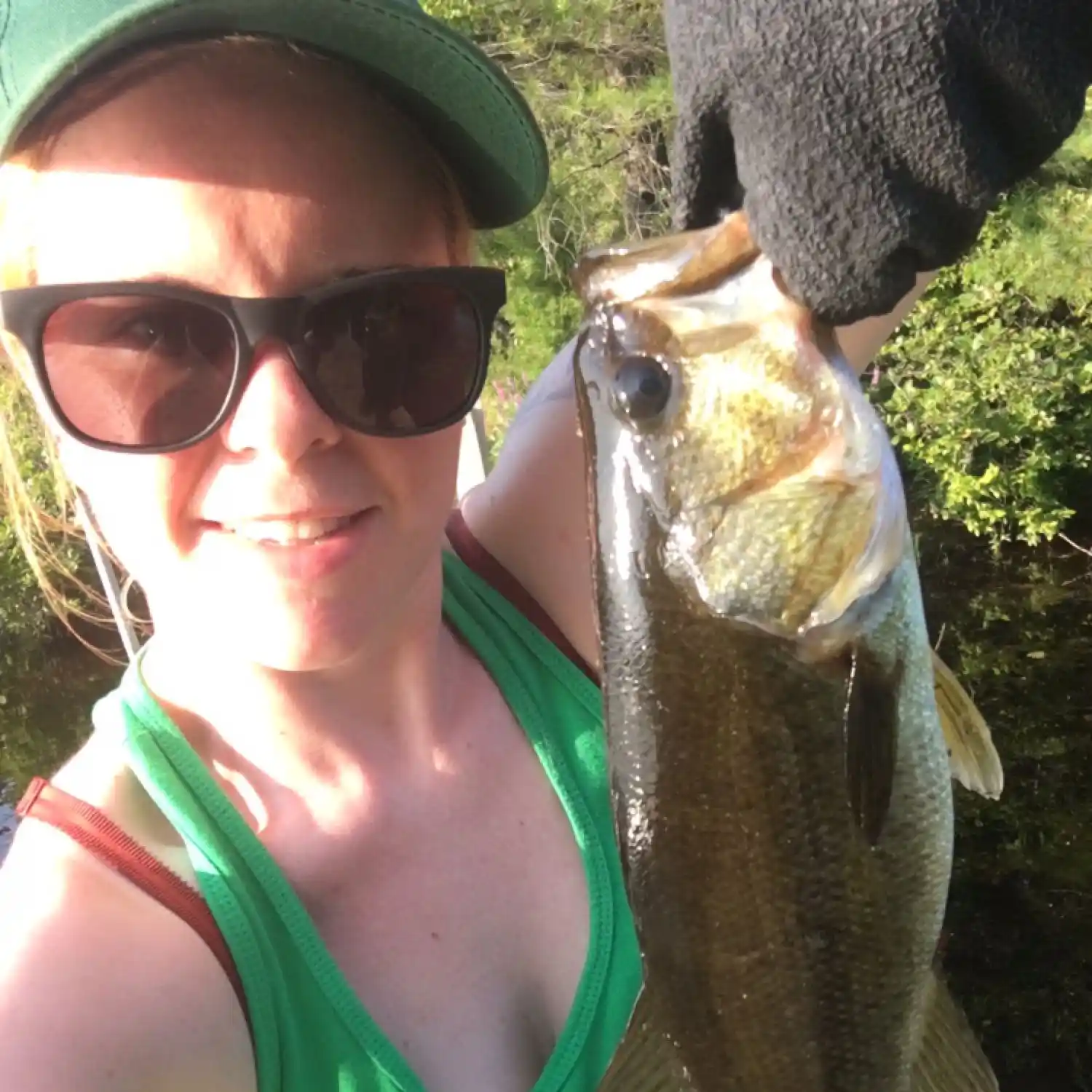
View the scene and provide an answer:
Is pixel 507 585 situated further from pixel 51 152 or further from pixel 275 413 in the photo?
pixel 51 152

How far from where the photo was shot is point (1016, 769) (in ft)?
19.4

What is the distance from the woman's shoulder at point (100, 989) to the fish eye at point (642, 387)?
0.73m

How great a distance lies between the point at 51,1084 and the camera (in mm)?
1110

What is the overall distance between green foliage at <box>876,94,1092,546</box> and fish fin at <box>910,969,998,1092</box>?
712 cm

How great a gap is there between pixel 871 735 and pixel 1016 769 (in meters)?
5.18

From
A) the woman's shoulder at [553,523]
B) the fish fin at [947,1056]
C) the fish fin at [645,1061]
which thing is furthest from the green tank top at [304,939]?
the fish fin at [947,1056]

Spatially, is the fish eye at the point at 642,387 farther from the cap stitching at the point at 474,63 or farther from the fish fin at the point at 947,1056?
the fish fin at the point at 947,1056

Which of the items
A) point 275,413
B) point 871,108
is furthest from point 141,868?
point 871,108

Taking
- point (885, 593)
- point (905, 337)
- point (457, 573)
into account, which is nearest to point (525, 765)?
point (457, 573)

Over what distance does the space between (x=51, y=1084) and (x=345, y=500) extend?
0.65 meters

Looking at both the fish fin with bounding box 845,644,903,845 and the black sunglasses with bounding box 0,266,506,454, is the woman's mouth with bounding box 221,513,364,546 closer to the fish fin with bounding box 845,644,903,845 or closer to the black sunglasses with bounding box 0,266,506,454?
the black sunglasses with bounding box 0,266,506,454

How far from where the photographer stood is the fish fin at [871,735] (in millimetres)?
1239

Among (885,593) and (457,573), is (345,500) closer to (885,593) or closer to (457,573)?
(457,573)

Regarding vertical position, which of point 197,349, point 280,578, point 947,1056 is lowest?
point 947,1056
